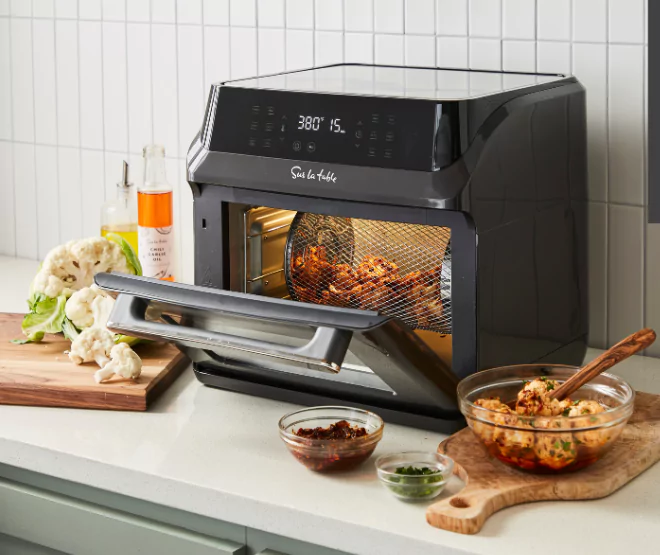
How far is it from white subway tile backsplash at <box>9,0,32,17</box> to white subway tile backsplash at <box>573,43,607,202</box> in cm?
117

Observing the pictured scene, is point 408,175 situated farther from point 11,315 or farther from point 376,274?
point 11,315

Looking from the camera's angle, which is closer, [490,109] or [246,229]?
[490,109]

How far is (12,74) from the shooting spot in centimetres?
225

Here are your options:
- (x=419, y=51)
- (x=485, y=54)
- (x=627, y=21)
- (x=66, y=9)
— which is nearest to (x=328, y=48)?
(x=419, y=51)

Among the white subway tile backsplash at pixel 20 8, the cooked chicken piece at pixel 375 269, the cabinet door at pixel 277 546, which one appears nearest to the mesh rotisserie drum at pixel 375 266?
the cooked chicken piece at pixel 375 269

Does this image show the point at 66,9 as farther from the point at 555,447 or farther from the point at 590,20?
the point at 555,447

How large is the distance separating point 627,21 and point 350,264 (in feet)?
1.84

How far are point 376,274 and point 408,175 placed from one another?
6.3 inches

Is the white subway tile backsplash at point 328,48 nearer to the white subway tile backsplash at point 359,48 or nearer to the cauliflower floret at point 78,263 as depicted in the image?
the white subway tile backsplash at point 359,48

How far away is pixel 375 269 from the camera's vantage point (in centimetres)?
135

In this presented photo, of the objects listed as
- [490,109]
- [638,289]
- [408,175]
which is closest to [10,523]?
[408,175]

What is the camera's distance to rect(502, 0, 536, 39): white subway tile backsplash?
1614 mm

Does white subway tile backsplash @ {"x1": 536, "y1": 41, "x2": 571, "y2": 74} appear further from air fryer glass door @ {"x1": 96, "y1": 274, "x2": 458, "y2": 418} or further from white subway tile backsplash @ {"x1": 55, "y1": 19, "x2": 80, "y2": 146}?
white subway tile backsplash @ {"x1": 55, "y1": 19, "x2": 80, "y2": 146}

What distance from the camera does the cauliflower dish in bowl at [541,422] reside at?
3.77ft
